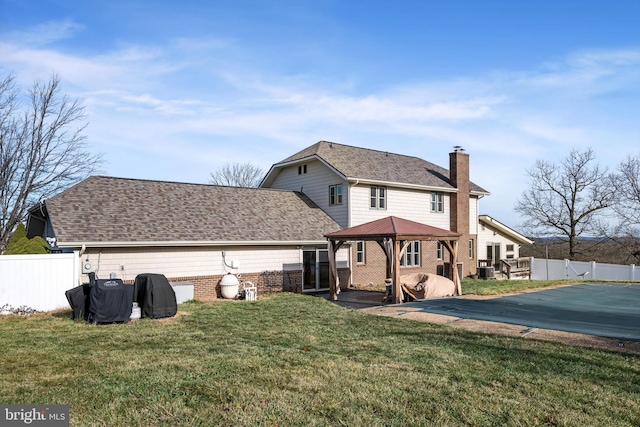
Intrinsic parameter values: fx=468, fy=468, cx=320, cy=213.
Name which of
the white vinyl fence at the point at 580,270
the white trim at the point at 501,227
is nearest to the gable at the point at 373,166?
the white trim at the point at 501,227

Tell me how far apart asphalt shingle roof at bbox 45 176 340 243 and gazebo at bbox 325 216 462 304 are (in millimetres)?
2493

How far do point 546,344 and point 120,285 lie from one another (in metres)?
10.5

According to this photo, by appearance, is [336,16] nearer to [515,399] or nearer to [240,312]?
[240,312]

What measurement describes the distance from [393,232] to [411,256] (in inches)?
337

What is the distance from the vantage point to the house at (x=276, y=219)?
16250mm

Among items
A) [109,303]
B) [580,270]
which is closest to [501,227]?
[580,270]

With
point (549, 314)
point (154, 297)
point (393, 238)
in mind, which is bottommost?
point (549, 314)

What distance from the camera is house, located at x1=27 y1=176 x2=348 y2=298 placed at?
51.7 feet

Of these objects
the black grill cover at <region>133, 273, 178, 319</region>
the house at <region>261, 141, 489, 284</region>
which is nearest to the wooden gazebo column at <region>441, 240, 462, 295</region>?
the house at <region>261, 141, 489, 284</region>

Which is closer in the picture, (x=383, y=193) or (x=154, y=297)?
(x=154, y=297)

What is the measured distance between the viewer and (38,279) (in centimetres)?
1400

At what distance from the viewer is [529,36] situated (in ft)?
45.3

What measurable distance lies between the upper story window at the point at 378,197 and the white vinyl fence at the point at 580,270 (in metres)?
12.7

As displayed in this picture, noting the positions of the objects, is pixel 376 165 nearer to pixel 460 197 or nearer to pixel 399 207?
pixel 399 207
